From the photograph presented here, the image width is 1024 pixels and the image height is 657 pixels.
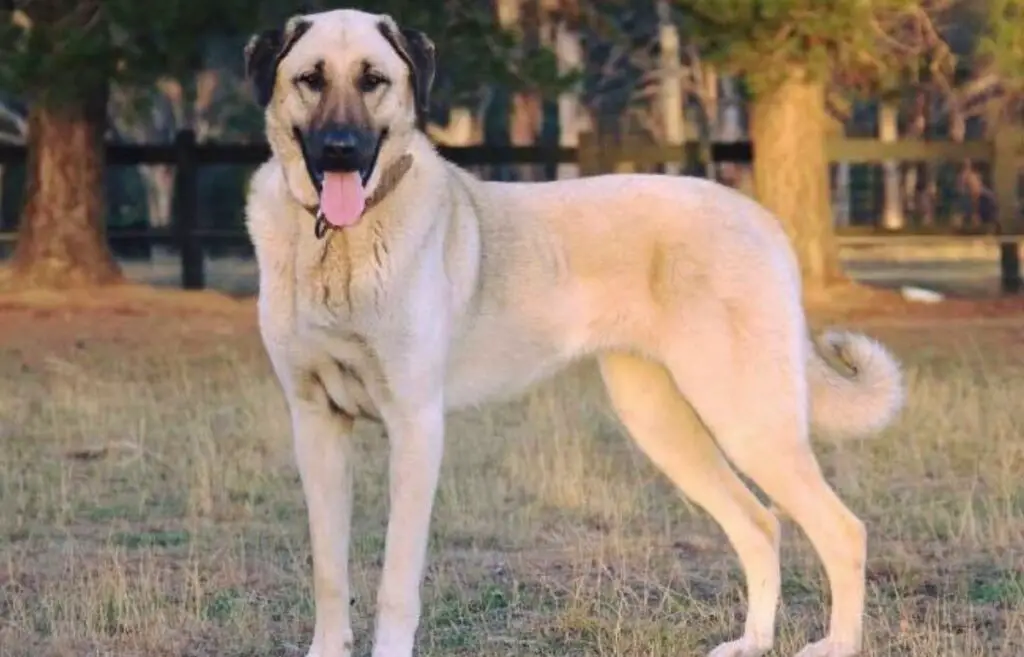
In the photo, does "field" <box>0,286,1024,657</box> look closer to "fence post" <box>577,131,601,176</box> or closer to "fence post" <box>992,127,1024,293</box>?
"fence post" <box>992,127,1024,293</box>

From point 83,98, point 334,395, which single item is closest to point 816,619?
point 334,395

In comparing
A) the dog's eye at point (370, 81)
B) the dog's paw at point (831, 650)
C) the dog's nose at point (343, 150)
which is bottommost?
the dog's paw at point (831, 650)

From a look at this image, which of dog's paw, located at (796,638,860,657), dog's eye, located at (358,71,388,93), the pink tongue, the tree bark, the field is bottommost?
the tree bark

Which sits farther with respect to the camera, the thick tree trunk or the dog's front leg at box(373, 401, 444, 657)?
the thick tree trunk

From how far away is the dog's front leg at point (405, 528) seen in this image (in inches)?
213

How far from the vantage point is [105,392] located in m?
11.6

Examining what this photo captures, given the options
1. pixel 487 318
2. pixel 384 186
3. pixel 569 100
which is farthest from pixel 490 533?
pixel 569 100

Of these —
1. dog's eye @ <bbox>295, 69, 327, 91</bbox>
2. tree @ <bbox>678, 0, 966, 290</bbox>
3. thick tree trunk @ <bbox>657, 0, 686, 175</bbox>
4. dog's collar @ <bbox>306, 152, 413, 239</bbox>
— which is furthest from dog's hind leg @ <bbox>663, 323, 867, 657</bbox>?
thick tree trunk @ <bbox>657, 0, 686, 175</bbox>

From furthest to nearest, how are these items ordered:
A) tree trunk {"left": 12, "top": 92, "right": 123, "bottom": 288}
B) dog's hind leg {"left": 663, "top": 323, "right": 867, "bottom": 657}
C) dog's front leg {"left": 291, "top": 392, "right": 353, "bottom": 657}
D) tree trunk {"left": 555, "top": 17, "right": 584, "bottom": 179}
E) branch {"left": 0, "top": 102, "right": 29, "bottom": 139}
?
1. branch {"left": 0, "top": 102, "right": 29, "bottom": 139}
2. tree trunk {"left": 555, "top": 17, "right": 584, "bottom": 179}
3. tree trunk {"left": 12, "top": 92, "right": 123, "bottom": 288}
4. dog's hind leg {"left": 663, "top": 323, "right": 867, "bottom": 657}
5. dog's front leg {"left": 291, "top": 392, "right": 353, "bottom": 657}

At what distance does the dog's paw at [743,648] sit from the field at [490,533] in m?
0.12

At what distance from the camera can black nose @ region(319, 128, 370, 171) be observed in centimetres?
521

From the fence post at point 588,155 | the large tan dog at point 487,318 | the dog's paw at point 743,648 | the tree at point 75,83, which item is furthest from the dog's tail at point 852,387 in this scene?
the fence post at point 588,155

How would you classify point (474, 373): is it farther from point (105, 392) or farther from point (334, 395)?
point (105, 392)

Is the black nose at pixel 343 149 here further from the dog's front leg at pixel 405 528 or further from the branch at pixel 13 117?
the branch at pixel 13 117
